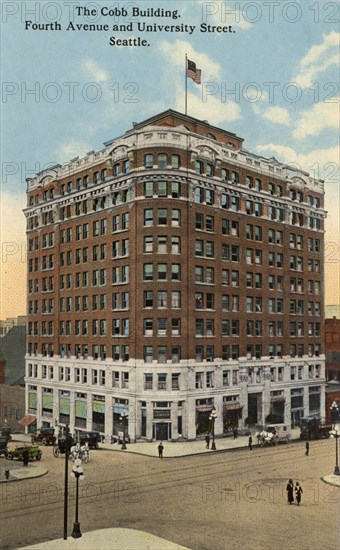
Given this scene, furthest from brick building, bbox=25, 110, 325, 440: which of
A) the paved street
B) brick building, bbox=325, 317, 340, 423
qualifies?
the paved street

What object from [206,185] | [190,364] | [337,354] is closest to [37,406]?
[190,364]

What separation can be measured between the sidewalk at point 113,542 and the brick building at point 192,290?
1451 centimetres

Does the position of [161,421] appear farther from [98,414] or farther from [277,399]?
[277,399]

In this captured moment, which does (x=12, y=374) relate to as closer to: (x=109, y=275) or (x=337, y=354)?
(x=109, y=275)

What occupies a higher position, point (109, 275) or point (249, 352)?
point (109, 275)

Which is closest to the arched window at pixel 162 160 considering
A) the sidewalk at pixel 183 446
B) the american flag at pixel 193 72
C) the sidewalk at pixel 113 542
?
the american flag at pixel 193 72

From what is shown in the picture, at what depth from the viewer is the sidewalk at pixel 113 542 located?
22.5 meters

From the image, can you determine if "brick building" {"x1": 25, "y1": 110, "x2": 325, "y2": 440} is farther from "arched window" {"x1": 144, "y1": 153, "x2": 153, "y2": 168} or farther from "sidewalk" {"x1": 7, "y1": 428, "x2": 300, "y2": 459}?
"sidewalk" {"x1": 7, "y1": 428, "x2": 300, "y2": 459}

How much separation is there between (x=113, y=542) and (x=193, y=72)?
20711 millimetres

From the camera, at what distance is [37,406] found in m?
36.6

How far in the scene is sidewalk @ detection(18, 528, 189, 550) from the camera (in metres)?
22.5

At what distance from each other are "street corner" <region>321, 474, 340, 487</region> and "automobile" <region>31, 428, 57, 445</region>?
16.3m

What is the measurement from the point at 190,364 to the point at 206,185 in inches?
550

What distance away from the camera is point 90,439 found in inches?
1441
